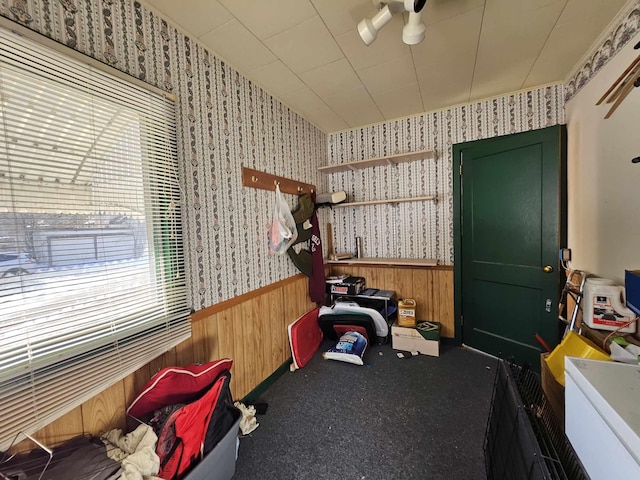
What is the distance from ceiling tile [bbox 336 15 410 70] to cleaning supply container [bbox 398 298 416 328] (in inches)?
85.0

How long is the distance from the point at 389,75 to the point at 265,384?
105 inches

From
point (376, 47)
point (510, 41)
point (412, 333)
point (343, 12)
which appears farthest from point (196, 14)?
point (412, 333)

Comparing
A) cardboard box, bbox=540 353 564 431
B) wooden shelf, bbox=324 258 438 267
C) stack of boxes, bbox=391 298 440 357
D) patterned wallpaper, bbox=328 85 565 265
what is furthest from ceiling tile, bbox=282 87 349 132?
cardboard box, bbox=540 353 564 431

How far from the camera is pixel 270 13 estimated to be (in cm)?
136

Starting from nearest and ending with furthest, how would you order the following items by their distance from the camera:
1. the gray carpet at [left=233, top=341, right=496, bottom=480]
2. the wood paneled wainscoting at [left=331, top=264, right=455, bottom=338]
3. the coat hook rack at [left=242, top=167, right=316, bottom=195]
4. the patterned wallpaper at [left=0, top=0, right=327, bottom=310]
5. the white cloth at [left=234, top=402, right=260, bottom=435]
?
1. the patterned wallpaper at [left=0, top=0, right=327, bottom=310]
2. the gray carpet at [left=233, top=341, right=496, bottom=480]
3. the white cloth at [left=234, top=402, right=260, bottom=435]
4. the coat hook rack at [left=242, top=167, right=316, bottom=195]
5. the wood paneled wainscoting at [left=331, top=264, right=455, bottom=338]

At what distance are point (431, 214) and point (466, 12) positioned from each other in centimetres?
170

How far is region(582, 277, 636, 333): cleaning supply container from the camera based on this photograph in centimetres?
132

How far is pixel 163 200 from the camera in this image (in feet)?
4.35

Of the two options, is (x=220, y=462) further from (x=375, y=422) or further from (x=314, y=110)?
(x=314, y=110)

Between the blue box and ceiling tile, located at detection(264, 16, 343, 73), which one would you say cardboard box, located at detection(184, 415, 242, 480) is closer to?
the blue box

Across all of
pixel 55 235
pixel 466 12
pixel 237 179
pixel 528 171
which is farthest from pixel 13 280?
pixel 528 171

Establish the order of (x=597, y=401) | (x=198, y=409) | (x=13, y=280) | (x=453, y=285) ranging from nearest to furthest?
(x=597, y=401) → (x=13, y=280) → (x=198, y=409) → (x=453, y=285)

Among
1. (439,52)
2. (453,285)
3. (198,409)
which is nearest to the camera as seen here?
(198,409)

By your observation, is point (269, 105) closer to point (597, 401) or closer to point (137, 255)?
point (137, 255)
